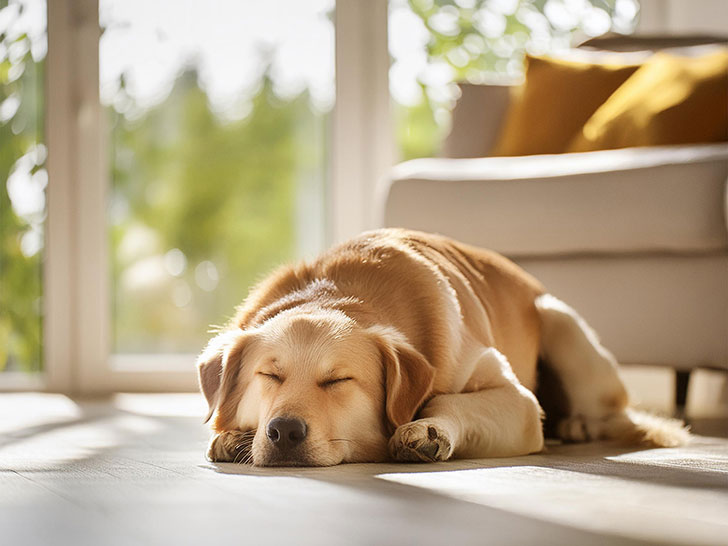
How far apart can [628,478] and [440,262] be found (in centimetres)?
70

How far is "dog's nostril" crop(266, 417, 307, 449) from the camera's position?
168 cm

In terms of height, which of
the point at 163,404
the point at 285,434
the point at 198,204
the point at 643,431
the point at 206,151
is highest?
the point at 206,151

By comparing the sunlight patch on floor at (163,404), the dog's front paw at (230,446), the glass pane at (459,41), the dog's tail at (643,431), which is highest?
the glass pane at (459,41)

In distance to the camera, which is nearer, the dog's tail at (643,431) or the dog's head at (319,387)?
the dog's head at (319,387)

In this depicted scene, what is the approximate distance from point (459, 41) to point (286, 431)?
11.0 feet

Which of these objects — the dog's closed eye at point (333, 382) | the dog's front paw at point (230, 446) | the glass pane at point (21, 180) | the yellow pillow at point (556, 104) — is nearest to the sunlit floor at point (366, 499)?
the dog's front paw at point (230, 446)

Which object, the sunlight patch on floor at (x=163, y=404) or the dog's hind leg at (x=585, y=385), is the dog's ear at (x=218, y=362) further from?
the sunlight patch on floor at (x=163, y=404)

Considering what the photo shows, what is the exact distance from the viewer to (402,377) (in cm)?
184

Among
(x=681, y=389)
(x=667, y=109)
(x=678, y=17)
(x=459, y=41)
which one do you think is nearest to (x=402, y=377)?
(x=681, y=389)

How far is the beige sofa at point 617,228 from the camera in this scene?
2.78 metres

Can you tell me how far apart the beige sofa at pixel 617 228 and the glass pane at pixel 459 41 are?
1.50 metres

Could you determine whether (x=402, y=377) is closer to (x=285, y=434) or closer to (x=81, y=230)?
(x=285, y=434)

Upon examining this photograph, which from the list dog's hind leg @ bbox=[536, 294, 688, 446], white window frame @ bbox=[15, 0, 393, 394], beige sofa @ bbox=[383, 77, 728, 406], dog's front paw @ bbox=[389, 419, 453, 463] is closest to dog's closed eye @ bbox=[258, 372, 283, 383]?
dog's front paw @ bbox=[389, 419, 453, 463]

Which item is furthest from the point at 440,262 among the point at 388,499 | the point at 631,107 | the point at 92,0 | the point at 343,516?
the point at 92,0
